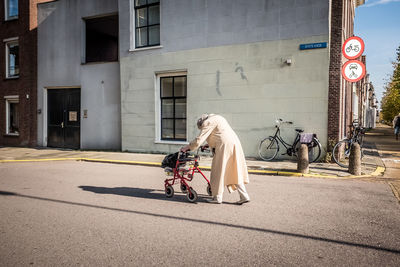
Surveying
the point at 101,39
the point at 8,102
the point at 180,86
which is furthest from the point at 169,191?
the point at 8,102

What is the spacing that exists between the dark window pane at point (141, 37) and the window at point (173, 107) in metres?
1.86

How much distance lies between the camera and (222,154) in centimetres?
502

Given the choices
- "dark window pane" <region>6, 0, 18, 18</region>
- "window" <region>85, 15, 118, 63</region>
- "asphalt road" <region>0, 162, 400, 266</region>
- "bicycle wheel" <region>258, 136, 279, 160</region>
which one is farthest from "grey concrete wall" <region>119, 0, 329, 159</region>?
"dark window pane" <region>6, 0, 18, 18</region>

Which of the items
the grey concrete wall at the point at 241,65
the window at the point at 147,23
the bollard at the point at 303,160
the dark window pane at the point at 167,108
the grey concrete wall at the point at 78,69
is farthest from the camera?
the grey concrete wall at the point at 78,69

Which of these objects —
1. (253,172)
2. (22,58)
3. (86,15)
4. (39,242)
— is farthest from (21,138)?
(39,242)

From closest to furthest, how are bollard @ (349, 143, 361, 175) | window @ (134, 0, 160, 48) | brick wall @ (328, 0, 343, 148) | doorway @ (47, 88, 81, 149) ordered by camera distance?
1. bollard @ (349, 143, 361, 175)
2. brick wall @ (328, 0, 343, 148)
3. window @ (134, 0, 160, 48)
4. doorway @ (47, 88, 81, 149)

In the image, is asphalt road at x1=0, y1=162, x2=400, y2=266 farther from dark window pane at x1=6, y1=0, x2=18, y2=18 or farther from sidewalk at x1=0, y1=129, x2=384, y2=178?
dark window pane at x1=6, y1=0, x2=18, y2=18

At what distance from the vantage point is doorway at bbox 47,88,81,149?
15.0 meters

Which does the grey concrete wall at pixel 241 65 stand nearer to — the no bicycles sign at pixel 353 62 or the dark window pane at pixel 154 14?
the dark window pane at pixel 154 14

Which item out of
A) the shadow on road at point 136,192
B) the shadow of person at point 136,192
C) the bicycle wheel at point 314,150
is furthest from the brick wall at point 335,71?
the shadow of person at point 136,192

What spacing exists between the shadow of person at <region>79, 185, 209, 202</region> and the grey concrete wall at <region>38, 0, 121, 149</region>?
770cm

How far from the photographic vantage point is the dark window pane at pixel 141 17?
42.0ft

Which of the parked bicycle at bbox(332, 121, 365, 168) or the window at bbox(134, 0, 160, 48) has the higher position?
the window at bbox(134, 0, 160, 48)

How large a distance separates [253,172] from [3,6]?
17744mm
